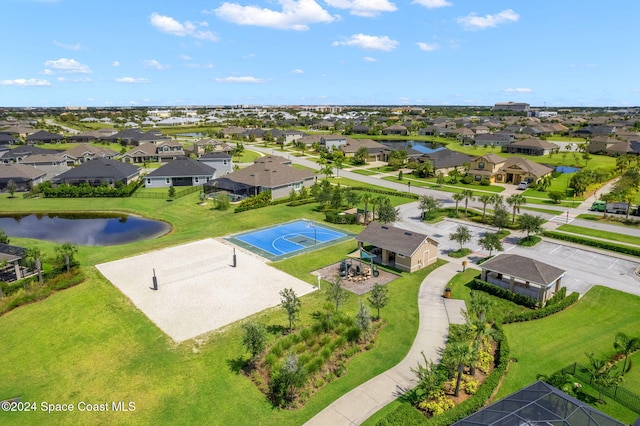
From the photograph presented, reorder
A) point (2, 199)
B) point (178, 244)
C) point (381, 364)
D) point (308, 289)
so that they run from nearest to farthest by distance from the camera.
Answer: point (381, 364)
point (308, 289)
point (178, 244)
point (2, 199)

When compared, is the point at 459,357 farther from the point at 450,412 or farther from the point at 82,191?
the point at 82,191

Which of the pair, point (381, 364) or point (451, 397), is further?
point (381, 364)

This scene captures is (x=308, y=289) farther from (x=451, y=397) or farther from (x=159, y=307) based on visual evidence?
(x=451, y=397)

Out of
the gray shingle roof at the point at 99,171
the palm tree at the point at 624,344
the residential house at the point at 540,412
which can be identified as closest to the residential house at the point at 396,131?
the gray shingle roof at the point at 99,171

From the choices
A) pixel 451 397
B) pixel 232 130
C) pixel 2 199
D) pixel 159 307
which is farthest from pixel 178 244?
pixel 232 130

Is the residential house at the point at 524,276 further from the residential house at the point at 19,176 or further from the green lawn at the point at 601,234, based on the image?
the residential house at the point at 19,176

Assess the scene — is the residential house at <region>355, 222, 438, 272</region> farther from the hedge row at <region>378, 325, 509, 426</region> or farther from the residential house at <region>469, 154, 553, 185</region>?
the residential house at <region>469, 154, 553, 185</region>

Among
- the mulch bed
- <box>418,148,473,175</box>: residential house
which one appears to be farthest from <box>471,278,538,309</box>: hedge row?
<box>418,148,473,175</box>: residential house
